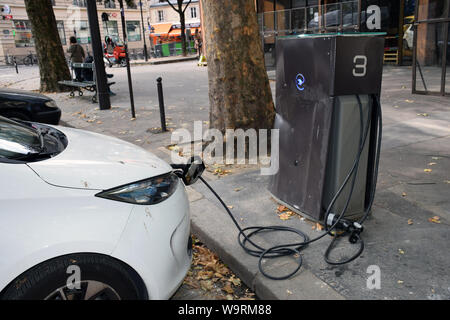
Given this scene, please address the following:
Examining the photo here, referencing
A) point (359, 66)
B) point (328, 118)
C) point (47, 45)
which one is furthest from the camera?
point (47, 45)

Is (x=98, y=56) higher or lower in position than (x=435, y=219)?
higher

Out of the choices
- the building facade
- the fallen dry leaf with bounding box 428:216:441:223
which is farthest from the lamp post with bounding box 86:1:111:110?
the building facade

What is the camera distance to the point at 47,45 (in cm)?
1486

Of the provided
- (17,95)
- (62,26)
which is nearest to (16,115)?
(17,95)

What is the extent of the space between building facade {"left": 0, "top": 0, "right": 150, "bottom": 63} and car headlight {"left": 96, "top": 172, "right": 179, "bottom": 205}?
129 ft

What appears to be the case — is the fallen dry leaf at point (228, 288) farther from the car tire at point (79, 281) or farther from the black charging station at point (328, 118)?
the black charging station at point (328, 118)

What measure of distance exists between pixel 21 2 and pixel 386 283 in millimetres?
55431

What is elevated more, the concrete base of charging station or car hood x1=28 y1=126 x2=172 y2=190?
car hood x1=28 y1=126 x2=172 y2=190

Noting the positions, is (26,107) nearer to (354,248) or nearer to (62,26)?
(354,248)

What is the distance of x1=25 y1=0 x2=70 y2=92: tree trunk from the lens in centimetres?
1459

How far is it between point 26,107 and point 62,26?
51660mm

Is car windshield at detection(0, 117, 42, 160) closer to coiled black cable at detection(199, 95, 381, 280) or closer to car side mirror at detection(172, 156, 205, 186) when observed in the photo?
car side mirror at detection(172, 156, 205, 186)

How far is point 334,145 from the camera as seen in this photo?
3.35m
